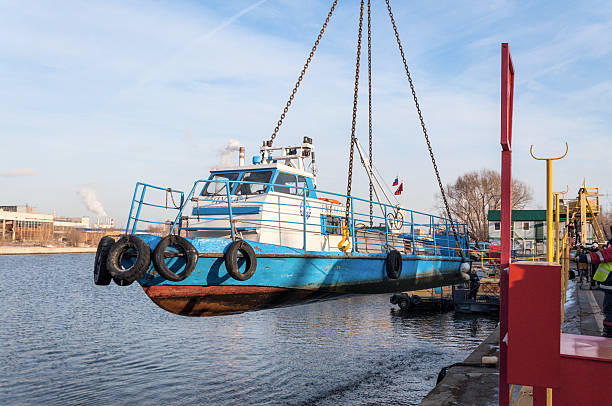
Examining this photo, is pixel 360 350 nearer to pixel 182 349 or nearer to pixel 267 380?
pixel 267 380

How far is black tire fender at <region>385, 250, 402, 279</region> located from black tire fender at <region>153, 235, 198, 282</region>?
4.56 metres

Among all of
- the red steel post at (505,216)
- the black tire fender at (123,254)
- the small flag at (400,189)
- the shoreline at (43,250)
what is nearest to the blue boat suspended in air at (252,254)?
the black tire fender at (123,254)

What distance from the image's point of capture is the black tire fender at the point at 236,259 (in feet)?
23.8

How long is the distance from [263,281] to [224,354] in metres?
10.6

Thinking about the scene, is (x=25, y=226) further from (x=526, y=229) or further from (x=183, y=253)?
(x=183, y=253)

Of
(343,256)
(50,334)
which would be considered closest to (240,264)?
(343,256)

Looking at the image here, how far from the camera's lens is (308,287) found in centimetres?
837

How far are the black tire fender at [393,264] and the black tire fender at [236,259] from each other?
12.2ft

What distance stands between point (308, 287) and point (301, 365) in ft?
28.2

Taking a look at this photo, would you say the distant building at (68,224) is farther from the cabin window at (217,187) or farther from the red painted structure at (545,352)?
the red painted structure at (545,352)

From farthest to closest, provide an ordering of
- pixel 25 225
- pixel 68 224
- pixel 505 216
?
1. pixel 68 224
2. pixel 25 225
3. pixel 505 216

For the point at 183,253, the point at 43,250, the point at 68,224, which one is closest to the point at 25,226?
the point at 43,250

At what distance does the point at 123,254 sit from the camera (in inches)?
278

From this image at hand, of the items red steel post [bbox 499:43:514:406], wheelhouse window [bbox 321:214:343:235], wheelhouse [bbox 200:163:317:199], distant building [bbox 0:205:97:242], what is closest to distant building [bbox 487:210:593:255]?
wheelhouse window [bbox 321:214:343:235]
